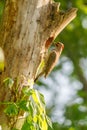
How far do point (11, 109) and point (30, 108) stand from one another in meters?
0.12

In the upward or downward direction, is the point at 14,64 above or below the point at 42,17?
below

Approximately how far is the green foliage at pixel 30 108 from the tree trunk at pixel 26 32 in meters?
0.10

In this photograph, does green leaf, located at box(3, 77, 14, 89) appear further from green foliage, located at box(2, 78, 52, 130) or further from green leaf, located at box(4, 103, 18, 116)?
green leaf, located at box(4, 103, 18, 116)

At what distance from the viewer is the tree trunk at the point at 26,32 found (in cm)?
350

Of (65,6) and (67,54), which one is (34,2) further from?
(67,54)

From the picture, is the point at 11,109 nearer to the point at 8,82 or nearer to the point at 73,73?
the point at 8,82

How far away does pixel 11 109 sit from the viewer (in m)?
3.35

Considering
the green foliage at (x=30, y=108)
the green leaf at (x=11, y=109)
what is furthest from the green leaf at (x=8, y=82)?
the green leaf at (x=11, y=109)

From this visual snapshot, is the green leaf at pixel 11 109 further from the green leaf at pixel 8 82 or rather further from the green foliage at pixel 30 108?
the green leaf at pixel 8 82

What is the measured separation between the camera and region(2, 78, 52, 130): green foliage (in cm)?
335

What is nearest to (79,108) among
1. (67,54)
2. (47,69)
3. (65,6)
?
(65,6)

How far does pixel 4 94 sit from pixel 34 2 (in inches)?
25.7

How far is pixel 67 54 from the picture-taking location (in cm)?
828

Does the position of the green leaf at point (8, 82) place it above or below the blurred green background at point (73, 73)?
above
